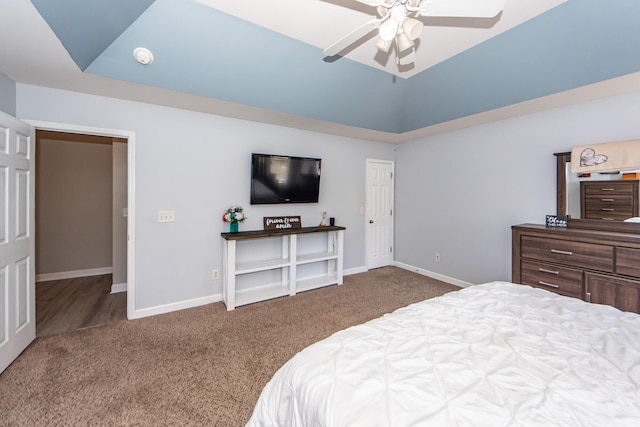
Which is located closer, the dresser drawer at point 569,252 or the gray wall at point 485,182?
the dresser drawer at point 569,252

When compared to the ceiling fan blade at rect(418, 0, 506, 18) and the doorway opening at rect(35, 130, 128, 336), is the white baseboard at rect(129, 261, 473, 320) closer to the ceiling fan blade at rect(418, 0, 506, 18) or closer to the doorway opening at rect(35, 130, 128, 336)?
the doorway opening at rect(35, 130, 128, 336)

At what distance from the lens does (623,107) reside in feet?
8.49

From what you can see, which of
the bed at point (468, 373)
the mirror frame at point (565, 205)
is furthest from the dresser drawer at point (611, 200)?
the bed at point (468, 373)

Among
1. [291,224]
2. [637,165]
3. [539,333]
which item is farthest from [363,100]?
[539,333]

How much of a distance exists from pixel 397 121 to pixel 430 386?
378cm

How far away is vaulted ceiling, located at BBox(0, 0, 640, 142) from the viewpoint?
6.31ft

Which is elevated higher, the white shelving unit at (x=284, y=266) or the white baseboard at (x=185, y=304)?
the white shelving unit at (x=284, y=266)

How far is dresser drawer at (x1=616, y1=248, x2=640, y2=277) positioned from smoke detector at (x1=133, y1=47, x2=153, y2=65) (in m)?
4.31

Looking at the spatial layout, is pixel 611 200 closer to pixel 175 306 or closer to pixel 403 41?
pixel 403 41

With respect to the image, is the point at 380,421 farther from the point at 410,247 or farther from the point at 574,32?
the point at 410,247

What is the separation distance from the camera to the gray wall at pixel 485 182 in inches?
112

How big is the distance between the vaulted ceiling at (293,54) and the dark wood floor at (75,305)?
236cm

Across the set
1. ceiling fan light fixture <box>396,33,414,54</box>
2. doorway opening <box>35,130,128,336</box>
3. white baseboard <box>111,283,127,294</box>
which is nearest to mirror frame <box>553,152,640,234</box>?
ceiling fan light fixture <box>396,33,414,54</box>

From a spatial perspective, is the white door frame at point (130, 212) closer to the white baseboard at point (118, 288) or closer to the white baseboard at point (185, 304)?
the white baseboard at point (185, 304)
